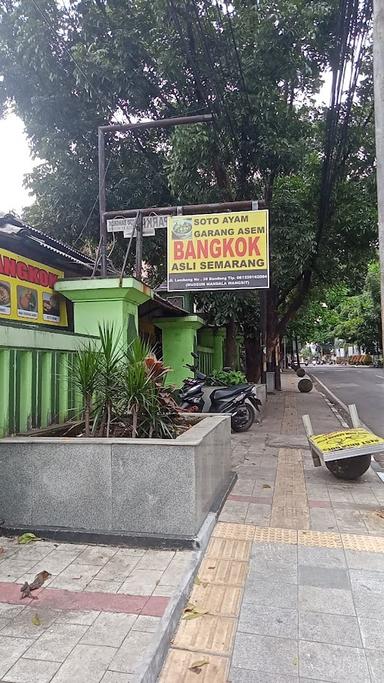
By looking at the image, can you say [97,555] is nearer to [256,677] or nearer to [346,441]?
[256,677]

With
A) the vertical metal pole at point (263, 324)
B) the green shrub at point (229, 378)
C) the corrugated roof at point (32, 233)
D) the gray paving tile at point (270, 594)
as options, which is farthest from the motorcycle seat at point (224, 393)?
the gray paving tile at point (270, 594)

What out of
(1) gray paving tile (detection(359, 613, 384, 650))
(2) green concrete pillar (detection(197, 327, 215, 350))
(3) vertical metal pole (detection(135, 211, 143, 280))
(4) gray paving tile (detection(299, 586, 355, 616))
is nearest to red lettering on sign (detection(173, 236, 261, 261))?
(3) vertical metal pole (detection(135, 211, 143, 280))

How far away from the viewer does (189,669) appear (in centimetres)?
220

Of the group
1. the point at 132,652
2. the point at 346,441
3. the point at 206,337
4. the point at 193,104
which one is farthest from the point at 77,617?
the point at 206,337

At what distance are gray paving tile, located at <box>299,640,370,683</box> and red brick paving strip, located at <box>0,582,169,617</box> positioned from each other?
746mm

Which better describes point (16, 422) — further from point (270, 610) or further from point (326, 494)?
point (326, 494)

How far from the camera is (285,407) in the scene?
1412cm

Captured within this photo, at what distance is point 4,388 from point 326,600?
8.93 feet

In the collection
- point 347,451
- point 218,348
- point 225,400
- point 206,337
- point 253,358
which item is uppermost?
point 206,337

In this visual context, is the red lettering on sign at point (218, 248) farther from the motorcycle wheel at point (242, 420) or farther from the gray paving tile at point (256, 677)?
the gray paving tile at point (256, 677)

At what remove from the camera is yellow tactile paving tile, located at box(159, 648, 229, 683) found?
2141 mm

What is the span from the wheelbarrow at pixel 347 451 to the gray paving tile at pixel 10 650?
3393 millimetres

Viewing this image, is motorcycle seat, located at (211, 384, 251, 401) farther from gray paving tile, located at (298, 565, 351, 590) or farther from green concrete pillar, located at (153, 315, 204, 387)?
gray paving tile, located at (298, 565, 351, 590)

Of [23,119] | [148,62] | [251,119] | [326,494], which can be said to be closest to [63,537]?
[326,494]
